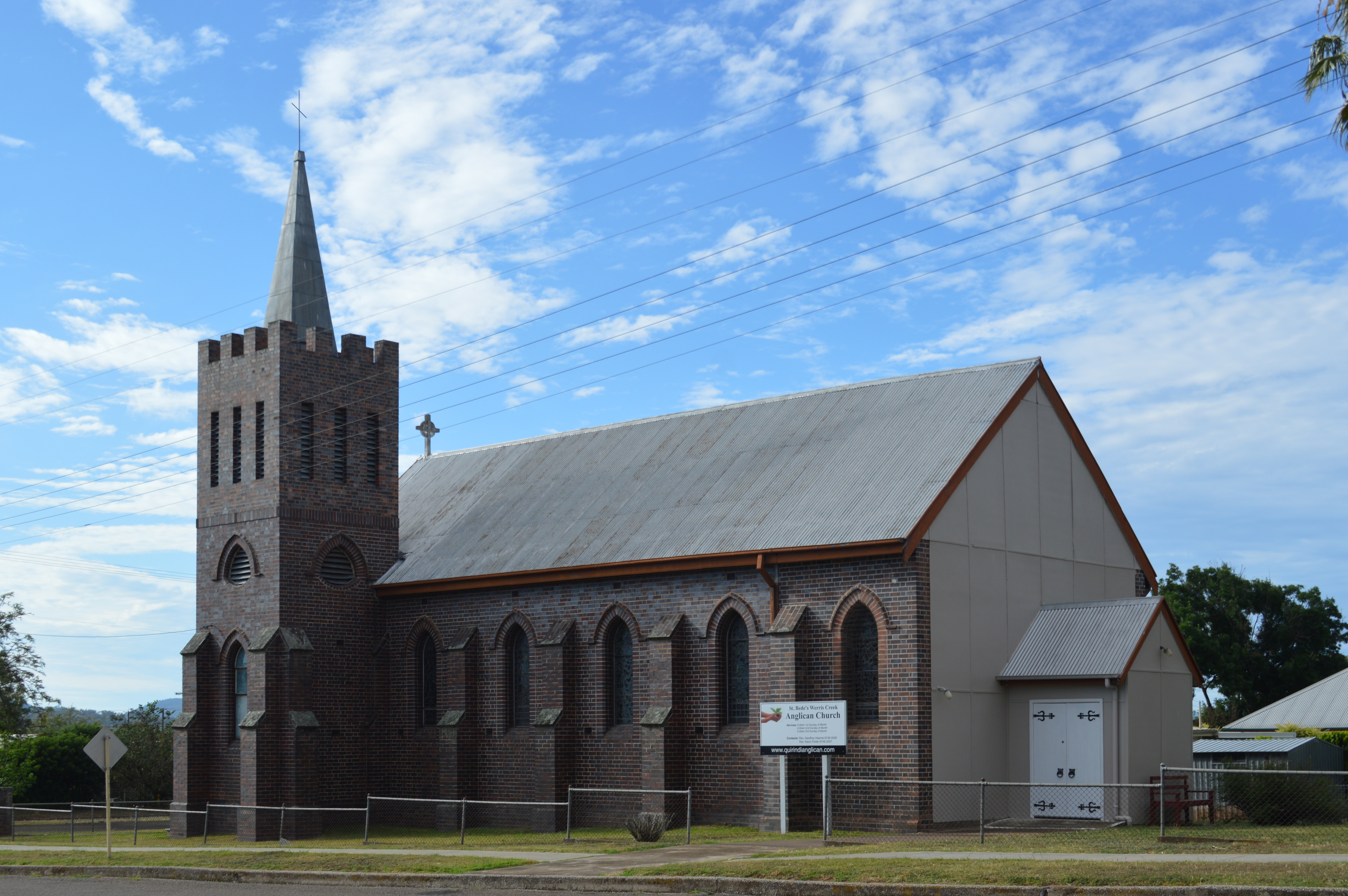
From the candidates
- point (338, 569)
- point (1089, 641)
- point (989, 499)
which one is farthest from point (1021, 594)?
point (338, 569)

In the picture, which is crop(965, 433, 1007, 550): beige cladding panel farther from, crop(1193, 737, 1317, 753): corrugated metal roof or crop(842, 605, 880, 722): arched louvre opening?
crop(1193, 737, 1317, 753): corrugated metal roof

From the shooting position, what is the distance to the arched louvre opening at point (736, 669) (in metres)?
28.1

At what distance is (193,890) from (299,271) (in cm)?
1913

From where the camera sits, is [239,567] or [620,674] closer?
[620,674]

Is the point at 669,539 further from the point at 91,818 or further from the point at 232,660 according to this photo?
the point at 91,818

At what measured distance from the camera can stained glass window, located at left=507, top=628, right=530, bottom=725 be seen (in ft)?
105

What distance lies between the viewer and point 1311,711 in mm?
46781

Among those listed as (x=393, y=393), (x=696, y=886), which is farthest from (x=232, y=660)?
(x=696, y=886)

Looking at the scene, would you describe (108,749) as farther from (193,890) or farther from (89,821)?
(89,821)

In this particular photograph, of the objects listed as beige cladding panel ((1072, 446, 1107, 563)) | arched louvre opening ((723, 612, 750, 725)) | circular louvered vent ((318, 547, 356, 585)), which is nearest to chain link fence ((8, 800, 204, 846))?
circular louvered vent ((318, 547, 356, 585))

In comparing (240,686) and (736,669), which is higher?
(736,669)

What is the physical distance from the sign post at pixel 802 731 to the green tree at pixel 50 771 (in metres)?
27.3

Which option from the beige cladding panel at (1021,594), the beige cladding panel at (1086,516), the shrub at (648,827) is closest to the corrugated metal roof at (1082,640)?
the beige cladding panel at (1021,594)

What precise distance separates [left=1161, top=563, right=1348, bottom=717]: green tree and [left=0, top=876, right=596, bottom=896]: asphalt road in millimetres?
57695
